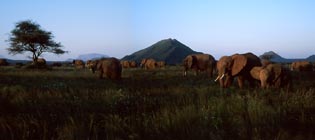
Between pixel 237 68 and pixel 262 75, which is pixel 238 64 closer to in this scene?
pixel 237 68

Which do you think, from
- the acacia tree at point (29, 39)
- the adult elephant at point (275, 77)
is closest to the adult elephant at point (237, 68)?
the adult elephant at point (275, 77)

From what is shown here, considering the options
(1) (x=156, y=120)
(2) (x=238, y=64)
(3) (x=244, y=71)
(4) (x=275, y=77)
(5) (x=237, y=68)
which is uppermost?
(2) (x=238, y=64)

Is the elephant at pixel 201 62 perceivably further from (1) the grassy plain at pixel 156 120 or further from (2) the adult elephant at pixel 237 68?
(1) the grassy plain at pixel 156 120

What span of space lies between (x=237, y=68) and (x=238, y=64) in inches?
9.4

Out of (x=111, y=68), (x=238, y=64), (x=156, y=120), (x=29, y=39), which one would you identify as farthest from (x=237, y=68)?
(x=29, y=39)

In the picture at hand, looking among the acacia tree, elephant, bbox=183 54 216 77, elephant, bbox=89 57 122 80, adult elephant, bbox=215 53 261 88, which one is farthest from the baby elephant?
the acacia tree

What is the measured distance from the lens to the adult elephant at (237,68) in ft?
52.7

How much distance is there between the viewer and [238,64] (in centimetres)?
1655

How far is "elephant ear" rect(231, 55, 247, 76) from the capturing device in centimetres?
1627

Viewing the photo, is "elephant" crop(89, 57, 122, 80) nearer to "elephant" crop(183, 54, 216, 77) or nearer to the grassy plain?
"elephant" crop(183, 54, 216, 77)

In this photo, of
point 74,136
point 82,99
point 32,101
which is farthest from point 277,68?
point 74,136

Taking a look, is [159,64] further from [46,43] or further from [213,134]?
[213,134]

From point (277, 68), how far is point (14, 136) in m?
10.6

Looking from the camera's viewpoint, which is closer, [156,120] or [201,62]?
[156,120]
